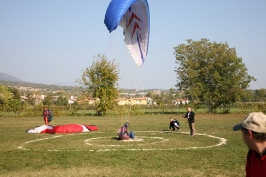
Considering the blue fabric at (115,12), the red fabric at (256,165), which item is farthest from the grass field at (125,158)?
the red fabric at (256,165)

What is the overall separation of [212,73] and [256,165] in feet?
159

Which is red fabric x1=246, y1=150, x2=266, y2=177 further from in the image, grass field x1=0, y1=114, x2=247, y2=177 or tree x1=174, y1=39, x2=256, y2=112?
tree x1=174, y1=39, x2=256, y2=112

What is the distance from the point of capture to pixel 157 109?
59.2 m

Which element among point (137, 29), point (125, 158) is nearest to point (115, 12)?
point (137, 29)

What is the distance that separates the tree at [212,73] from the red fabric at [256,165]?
46.8 meters

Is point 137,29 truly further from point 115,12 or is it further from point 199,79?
point 199,79

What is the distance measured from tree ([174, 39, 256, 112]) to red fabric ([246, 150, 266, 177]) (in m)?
46.8

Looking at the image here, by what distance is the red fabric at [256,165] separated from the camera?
3562 mm

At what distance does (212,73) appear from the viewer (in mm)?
50906

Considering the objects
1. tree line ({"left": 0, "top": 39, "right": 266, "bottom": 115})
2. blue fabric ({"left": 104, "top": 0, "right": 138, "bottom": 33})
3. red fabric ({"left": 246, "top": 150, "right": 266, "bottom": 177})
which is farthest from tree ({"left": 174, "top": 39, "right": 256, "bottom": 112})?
red fabric ({"left": 246, "top": 150, "right": 266, "bottom": 177})

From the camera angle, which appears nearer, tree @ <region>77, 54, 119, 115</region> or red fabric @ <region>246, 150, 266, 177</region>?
red fabric @ <region>246, 150, 266, 177</region>

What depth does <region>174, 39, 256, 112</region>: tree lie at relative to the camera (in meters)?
49.7

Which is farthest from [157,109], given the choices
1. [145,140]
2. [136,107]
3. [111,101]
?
[145,140]

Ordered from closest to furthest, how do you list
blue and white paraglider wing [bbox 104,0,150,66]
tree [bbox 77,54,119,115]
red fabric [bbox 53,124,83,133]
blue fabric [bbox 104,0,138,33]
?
1. blue fabric [bbox 104,0,138,33]
2. blue and white paraglider wing [bbox 104,0,150,66]
3. red fabric [bbox 53,124,83,133]
4. tree [bbox 77,54,119,115]
